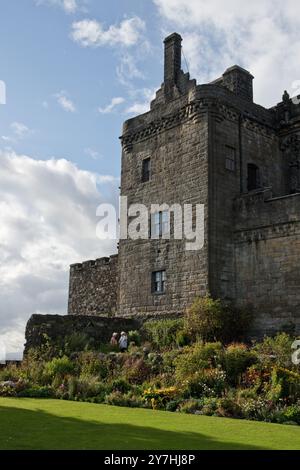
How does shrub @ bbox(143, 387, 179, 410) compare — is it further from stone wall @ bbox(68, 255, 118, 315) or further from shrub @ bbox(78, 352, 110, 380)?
stone wall @ bbox(68, 255, 118, 315)

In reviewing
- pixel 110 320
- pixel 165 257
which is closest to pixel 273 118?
pixel 165 257

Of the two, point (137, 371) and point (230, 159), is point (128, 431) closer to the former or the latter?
point (137, 371)

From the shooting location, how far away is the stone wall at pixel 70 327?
20.5 meters

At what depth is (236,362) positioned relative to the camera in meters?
14.5

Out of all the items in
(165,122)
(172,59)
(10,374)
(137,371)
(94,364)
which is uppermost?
(172,59)

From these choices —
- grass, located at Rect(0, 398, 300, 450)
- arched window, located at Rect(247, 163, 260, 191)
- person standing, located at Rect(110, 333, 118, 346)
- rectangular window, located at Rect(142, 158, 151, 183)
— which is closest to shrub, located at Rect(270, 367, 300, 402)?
grass, located at Rect(0, 398, 300, 450)

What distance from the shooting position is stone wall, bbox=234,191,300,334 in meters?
20.2

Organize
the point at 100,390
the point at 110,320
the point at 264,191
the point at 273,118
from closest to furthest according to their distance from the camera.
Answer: the point at 100,390, the point at 264,191, the point at 110,320, the point at 273,118

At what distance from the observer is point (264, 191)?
21.6m

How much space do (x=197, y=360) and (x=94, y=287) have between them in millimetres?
16418

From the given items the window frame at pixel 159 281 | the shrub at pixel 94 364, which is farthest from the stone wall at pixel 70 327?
the shrub at pixel 94 364

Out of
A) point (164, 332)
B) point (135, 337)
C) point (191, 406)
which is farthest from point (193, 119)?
point (191, 406)
